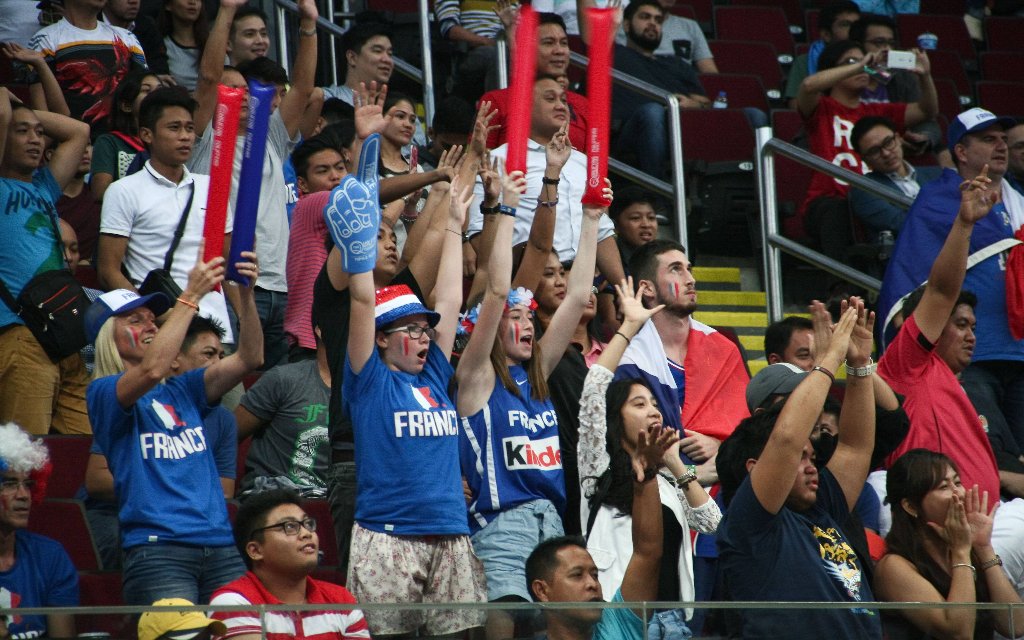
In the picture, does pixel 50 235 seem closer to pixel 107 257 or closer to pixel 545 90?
pixel 107 257

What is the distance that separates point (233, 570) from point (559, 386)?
54.0 inches

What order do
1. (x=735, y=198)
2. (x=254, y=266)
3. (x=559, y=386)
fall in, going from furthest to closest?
(x=735, y=198)
(x=559, y=386)
(x=254, y=266)

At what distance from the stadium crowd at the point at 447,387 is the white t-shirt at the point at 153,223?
0.5 inches

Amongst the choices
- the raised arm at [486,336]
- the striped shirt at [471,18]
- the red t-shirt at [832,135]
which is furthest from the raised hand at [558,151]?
the striped shirt at [471,18]

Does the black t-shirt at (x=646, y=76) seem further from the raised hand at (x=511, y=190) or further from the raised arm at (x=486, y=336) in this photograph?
the raised arm at (x=486, y=336)

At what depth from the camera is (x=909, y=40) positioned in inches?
408

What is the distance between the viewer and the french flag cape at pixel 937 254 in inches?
245

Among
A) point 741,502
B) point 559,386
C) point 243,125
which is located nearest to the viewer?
point 741,502

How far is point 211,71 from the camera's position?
6.45 m

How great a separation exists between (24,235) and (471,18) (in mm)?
3549

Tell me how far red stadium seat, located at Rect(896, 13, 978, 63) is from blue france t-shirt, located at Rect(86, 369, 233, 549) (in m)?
7.31

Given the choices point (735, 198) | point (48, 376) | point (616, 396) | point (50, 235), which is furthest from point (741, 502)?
point (735, 198)

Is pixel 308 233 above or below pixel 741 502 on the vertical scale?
above

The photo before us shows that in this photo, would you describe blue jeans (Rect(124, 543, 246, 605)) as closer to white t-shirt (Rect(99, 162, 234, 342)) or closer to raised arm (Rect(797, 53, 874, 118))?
white t-shirt (Rect(99, 162, 234, 342))
